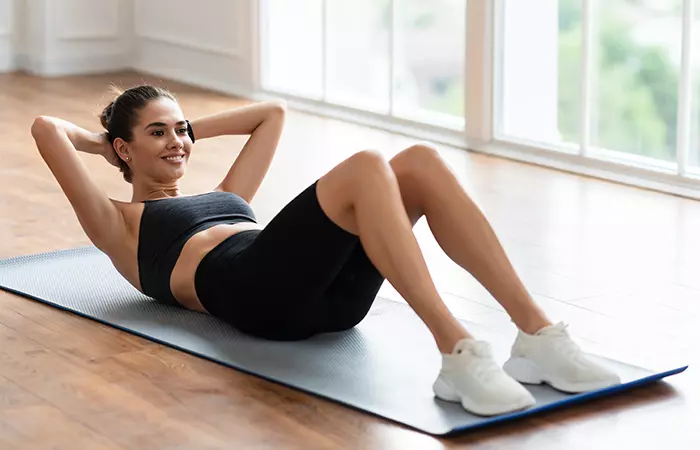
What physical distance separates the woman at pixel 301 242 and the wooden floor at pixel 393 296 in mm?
127

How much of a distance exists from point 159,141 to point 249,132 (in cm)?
34

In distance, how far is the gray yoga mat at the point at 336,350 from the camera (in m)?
2.40

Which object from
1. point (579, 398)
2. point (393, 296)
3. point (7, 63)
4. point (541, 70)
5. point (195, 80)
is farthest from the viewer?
point (7, 63)

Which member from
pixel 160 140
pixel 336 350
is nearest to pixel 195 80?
pixel 160 140

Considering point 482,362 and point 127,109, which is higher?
point 127,109

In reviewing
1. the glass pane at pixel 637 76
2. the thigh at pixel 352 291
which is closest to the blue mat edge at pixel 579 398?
the thigh at pixel 352 291

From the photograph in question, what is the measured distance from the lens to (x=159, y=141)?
9.77 feet

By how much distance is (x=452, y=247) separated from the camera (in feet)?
8.21

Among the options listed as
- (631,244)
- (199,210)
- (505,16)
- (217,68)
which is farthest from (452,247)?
(217,68)

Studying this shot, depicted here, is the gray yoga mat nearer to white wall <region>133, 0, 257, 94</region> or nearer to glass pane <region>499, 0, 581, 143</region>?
glass pane <region>499, 0, 581, 143</region>

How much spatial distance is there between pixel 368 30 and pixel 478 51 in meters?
0.80

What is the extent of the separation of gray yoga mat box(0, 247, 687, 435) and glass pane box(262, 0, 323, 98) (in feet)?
9.87

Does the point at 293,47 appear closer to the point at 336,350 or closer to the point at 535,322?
the point at 336,350

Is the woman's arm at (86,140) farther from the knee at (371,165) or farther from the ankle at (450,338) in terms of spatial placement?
the ankle at (450,338)
